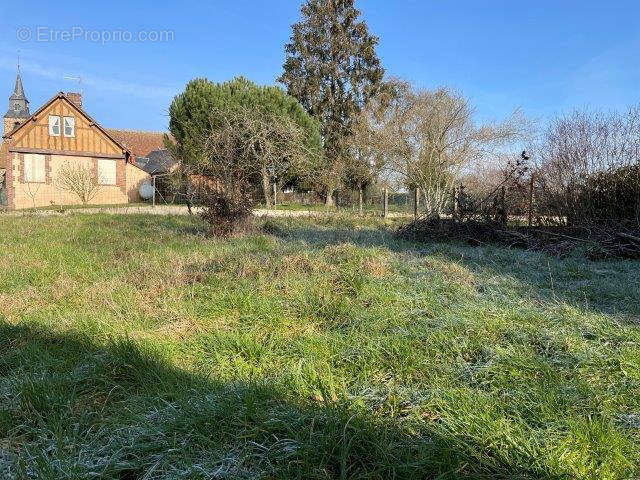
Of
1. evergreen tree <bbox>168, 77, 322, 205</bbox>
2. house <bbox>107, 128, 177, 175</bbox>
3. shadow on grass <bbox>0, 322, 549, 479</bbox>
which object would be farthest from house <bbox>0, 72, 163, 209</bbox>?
shadow on grass <bbox>0, 322, 549, 479</bbox>

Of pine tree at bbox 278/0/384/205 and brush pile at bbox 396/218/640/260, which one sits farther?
pine tree at bbox 278/0/384/205

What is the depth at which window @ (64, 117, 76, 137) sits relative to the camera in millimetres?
27891

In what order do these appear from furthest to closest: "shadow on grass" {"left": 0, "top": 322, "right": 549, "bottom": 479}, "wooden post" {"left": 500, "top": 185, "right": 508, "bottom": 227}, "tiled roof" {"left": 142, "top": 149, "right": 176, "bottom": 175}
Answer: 1. "tiled roof" {"left": 142, "top": 149, "right": 176, "bottom": 175}
2. "wooden post" {"left": 500, "top": 185, "right": 508, "bottom": 227}
3. "shadow on grass" {"left": 0, "top": 322, "right": 549, "bottom": 479}

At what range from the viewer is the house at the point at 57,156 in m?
26.6

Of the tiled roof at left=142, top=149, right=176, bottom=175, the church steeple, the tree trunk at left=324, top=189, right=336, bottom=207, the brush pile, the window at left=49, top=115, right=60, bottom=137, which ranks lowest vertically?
the brush pile

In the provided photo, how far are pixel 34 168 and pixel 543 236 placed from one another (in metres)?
28.7

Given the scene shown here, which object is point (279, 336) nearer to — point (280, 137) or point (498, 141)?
point (280, 137)

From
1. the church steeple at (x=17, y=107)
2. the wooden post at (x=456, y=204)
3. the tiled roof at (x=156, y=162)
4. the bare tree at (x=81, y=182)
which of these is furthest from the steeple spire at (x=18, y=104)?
the wooden post at (x=456, y=204)

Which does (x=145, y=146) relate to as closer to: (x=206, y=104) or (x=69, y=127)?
(x=69, y=127)

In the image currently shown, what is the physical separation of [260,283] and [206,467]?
2619 mm

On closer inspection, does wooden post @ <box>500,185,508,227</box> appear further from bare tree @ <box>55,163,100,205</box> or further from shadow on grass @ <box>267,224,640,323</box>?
bare tree @ <box>55,163,100,205</box>

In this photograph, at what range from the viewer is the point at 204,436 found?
1.95m

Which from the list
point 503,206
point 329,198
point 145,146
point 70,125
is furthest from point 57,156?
point 503,206

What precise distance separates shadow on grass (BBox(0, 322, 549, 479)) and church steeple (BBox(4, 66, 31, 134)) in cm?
5048
